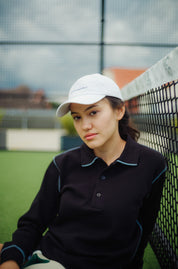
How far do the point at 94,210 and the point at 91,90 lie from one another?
528 millimetres

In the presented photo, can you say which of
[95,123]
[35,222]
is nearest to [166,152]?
[95,123]

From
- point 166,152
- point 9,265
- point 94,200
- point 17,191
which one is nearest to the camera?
point 9,265

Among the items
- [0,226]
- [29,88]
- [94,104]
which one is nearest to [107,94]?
[94,104]

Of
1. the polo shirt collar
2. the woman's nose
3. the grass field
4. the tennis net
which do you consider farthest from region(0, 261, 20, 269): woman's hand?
the grass field

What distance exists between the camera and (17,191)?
316 centimetres

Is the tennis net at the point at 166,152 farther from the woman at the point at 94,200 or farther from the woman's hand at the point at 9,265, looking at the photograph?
the woman's hand at the point at 9,265

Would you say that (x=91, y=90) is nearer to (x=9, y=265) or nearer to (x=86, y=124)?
(x=86, y=124)

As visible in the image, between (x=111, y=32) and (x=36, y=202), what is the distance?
4.05 m

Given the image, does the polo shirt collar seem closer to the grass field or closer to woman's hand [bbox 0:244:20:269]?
woman's hand [bbox 0:244:20:269]

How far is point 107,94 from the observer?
1.10 m

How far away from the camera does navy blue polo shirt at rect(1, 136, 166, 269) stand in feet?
3.38

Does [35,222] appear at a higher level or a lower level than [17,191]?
higher

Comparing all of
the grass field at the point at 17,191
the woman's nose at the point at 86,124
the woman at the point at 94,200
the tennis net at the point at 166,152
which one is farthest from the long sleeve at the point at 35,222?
the grass field at the point at 17,191

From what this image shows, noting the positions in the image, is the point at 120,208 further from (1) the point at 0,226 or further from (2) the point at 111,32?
(2) the point at 111,32
